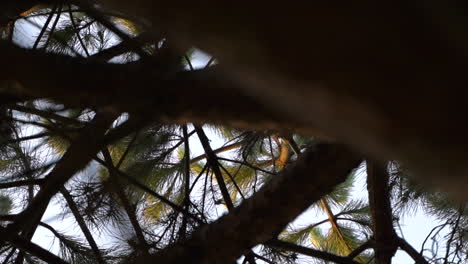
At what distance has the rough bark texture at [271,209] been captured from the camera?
104 centimetres

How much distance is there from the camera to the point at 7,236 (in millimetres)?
1371

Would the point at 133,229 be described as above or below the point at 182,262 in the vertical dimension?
above

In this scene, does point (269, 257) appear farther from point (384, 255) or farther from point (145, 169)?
point (145, 169)

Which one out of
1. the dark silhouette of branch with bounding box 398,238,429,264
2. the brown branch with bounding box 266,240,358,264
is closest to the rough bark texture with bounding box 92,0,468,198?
the brown branch with bounding box 266,240,358,264

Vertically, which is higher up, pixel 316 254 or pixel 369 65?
pixel 316 254

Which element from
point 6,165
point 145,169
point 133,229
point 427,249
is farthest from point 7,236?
point 427,249

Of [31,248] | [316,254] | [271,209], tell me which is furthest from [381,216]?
[31,248]

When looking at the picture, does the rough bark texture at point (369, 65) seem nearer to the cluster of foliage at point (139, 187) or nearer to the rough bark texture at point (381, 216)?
the cluster of foliage at point (139, 187)

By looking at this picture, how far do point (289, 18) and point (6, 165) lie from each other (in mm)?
2078

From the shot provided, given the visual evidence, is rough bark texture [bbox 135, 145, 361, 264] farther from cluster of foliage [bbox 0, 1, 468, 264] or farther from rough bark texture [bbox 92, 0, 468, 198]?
rough bark texture [bbox 92, 0, 468, 198]

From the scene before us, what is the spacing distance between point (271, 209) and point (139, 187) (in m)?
0.67

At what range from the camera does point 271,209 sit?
1063 millimetres

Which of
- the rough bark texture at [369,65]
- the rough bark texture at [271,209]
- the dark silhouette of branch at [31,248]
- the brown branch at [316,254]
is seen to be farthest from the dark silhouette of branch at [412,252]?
the rough bark texture at [369,65]

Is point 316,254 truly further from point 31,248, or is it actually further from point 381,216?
point 31,248
